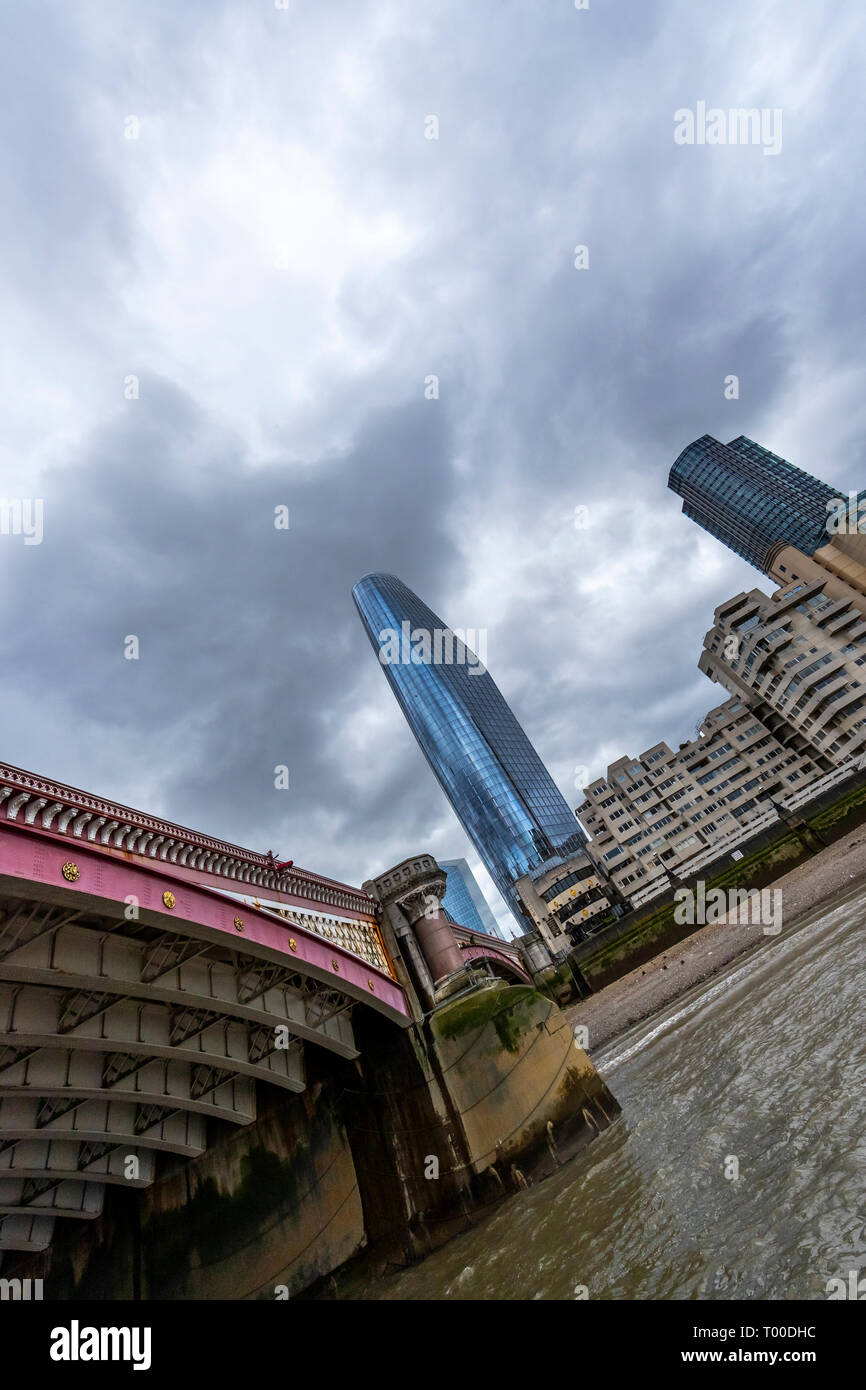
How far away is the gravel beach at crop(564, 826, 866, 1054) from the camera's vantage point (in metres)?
30.2

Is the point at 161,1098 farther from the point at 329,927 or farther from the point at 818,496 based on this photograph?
the point at 818,496

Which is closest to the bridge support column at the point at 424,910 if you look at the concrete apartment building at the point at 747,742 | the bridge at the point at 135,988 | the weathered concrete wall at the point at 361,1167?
the bridge at the point at 135,988

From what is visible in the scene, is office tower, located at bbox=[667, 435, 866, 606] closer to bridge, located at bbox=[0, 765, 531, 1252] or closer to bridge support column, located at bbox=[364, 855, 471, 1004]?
bridge support column, located at bbox=[364, 855, 471, 1004]

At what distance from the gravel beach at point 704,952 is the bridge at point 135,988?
1998 cm

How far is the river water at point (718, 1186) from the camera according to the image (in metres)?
6.25

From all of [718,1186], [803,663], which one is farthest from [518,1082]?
[803,663]

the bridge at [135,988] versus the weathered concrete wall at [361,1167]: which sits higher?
the bridge at [135,988]

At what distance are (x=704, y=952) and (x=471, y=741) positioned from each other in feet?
382

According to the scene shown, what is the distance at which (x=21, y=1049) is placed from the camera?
10875mm

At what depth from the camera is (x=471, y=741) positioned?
494ft

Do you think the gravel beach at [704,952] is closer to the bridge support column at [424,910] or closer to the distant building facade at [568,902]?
the bridge support column at [424,910]

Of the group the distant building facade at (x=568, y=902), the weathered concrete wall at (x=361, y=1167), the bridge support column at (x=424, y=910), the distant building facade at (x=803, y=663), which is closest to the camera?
the weathered concrete wall at (x=361, y=1167)

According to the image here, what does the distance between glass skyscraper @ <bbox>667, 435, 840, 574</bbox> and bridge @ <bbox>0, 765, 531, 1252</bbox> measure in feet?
481
